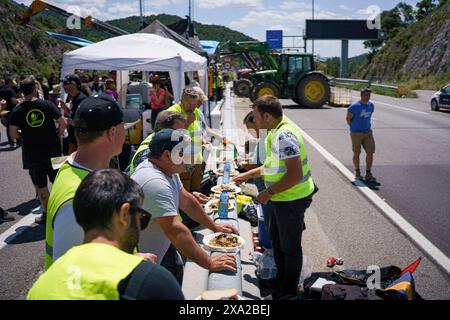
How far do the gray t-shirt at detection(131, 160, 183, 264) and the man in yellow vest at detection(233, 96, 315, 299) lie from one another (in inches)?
46.8

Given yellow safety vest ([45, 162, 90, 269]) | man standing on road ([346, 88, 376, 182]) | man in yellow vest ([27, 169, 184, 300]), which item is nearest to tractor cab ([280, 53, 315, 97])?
man standing on road ([346, 88, 376, 182])

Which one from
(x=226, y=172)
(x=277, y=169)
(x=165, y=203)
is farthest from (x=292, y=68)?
(x=165, y=203)

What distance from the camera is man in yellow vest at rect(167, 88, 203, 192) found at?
605 centimetres

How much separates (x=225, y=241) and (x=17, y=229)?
3.88 meters

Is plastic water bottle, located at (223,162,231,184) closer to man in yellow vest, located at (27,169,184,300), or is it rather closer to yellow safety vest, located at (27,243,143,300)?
man in yellow vest, located at (27,169,184,300)

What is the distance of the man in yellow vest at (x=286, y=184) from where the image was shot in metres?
4.03

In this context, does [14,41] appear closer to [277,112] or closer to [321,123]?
[321,123]

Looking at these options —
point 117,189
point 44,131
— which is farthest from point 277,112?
point 44,131

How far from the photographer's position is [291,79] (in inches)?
964

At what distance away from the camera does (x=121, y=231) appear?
1.71 meters

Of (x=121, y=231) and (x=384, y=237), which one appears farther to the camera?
(x=384, y=237)

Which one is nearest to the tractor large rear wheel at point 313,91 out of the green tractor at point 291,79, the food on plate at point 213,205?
the green tractor at point 291,79

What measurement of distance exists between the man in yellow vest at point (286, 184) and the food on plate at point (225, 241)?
464mm

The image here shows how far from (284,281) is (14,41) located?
132 ft
